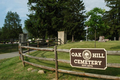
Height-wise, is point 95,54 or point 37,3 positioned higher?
point 37,3

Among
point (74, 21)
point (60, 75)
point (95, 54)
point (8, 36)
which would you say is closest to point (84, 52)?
point (95, 54)

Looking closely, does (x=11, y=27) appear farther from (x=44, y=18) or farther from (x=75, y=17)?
(x=44, y=18)

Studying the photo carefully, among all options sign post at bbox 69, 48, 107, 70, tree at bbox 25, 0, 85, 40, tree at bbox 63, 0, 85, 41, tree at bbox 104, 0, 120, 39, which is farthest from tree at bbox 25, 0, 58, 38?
tree at bbox 104, 0, 120, 39

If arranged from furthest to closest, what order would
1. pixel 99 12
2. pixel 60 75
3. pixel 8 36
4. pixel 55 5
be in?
pixel 8 36 < pixel 55 5 < pixel 99 12 < pixel 60 75

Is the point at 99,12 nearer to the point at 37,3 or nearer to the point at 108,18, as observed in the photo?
the point at 37,3

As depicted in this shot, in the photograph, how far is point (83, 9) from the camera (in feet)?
115

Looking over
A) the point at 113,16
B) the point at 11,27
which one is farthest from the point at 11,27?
the point at 113,16

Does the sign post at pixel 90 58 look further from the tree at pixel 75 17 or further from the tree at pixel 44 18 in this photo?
the tree at pixel 75 17

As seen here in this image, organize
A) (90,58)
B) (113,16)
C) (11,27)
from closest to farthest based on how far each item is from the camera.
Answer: (90,58)
(113,16)
(11,27)

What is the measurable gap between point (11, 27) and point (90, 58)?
151 ft

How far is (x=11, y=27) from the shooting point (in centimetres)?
4266

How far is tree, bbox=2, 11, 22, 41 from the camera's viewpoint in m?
40.2

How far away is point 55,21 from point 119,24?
2386 centimetres

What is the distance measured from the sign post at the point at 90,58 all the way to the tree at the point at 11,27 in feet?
137
